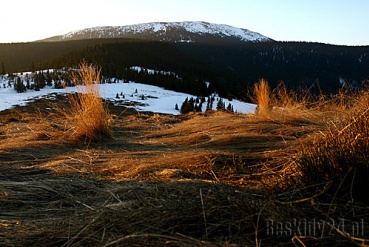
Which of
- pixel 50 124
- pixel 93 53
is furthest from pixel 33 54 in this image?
pixel 50 124

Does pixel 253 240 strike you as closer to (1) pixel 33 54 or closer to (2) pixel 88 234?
(2) pixel 88 234

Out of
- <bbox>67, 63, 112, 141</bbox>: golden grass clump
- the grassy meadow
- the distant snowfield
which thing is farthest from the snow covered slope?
the grassy meadow

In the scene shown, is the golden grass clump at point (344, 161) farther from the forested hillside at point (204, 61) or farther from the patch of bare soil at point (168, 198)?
the forested hillside at point (204, 61)

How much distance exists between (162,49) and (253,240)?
67.5m

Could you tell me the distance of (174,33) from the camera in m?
137

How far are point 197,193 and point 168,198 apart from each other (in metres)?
0.15

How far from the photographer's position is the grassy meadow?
1235mm

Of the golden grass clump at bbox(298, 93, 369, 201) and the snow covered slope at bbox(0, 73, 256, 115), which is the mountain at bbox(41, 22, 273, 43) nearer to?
the snow covered slope at bbox(0, 73, 256, 115)

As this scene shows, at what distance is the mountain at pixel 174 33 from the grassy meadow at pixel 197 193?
12677 centimetres

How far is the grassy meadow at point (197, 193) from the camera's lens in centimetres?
124

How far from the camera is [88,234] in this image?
4.27ft

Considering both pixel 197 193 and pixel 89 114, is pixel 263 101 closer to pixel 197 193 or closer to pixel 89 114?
pixel 89 114

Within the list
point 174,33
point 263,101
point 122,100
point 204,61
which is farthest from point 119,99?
point 174,33

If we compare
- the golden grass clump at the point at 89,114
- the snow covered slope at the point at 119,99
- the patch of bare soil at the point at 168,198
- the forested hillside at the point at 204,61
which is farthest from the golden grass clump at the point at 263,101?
the forested hillside at the point at 204,61
